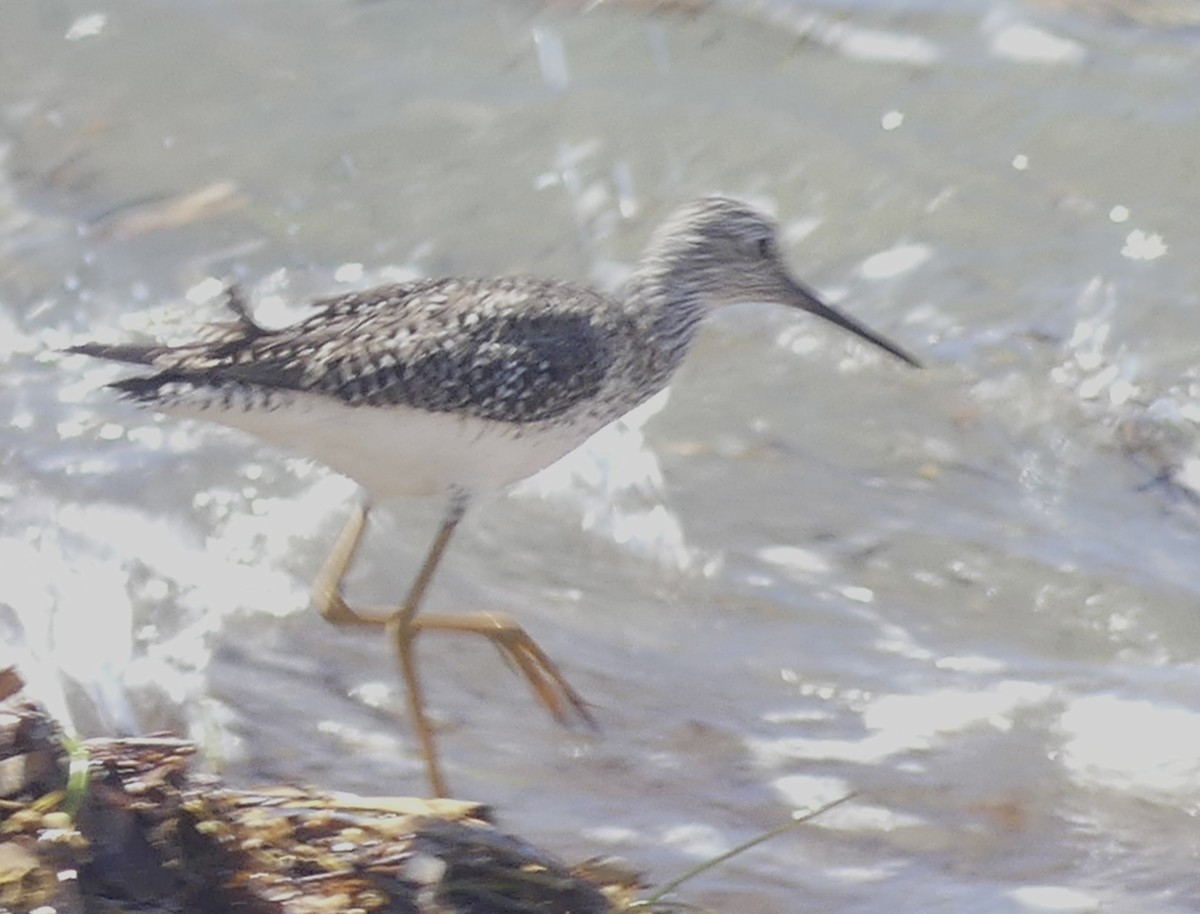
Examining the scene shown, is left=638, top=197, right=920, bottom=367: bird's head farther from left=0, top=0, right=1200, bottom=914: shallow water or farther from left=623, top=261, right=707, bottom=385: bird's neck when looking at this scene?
left=0, top=0, right=1200, bottom=914: shallow water

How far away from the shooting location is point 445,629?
5535mm

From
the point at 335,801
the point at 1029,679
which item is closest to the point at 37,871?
the point at 335,801

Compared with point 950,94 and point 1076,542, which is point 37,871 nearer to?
point 1076,542

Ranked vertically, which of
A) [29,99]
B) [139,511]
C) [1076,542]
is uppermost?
[29,99]

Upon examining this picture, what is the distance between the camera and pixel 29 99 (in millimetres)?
9695

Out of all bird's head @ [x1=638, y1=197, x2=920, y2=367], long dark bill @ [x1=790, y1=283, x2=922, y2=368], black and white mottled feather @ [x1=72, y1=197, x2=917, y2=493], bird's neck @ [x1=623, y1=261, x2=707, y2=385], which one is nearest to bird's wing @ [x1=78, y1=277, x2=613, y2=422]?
black and white mottled feather @ [x1=72, y1=197, x2=917, y2=493]

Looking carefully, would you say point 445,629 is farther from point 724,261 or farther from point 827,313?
point 827,313

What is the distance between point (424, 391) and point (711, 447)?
2.08m

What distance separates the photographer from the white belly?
5109 mm

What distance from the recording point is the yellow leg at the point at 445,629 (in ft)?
17.6

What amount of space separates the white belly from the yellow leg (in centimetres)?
12

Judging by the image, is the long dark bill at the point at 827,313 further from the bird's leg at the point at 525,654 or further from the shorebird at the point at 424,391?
the bird's leg at the point at 525,654

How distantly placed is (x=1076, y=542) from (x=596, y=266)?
2768mm

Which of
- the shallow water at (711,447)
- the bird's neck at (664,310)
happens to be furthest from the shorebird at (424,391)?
the shallow water at (711,447)
